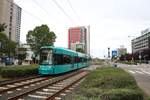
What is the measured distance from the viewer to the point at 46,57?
28938 millimetres

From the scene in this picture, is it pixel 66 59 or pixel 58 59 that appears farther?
pixel 66 59

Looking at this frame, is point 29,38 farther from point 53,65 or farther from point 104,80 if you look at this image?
point 104,80

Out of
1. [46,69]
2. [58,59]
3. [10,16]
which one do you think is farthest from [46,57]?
[10,16]

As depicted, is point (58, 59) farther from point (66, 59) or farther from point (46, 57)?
point (66, 59)

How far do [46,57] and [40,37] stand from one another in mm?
34812

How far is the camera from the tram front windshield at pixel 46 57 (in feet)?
94.0

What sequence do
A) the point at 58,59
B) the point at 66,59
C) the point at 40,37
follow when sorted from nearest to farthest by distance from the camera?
the point at 58,59, the point at 66,59, the point at 40,37

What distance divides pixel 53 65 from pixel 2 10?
89880mm

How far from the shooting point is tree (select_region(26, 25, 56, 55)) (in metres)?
62.1

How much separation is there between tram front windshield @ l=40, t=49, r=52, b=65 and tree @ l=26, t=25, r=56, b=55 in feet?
106

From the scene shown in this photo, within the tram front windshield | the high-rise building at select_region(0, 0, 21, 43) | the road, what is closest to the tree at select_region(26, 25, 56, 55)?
the road

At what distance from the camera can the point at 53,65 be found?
1128 inches

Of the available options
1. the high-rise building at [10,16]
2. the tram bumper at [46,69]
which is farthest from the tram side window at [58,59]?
the high-rise building at [10,16]

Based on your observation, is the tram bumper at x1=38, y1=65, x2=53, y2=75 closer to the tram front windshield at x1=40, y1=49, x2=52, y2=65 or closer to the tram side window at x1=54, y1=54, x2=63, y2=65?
the tram front windshield at x1=40, y1=49, x2=52, y2=65
